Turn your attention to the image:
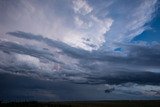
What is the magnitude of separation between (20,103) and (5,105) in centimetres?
1862

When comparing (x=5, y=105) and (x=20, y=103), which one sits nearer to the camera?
(x=5, y=105)

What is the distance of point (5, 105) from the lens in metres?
158

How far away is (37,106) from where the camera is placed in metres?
170

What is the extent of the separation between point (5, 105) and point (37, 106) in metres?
23.3

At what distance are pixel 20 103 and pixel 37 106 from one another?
15.7 metres

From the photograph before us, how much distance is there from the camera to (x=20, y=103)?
17600cm

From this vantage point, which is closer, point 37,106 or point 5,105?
point 5,105
